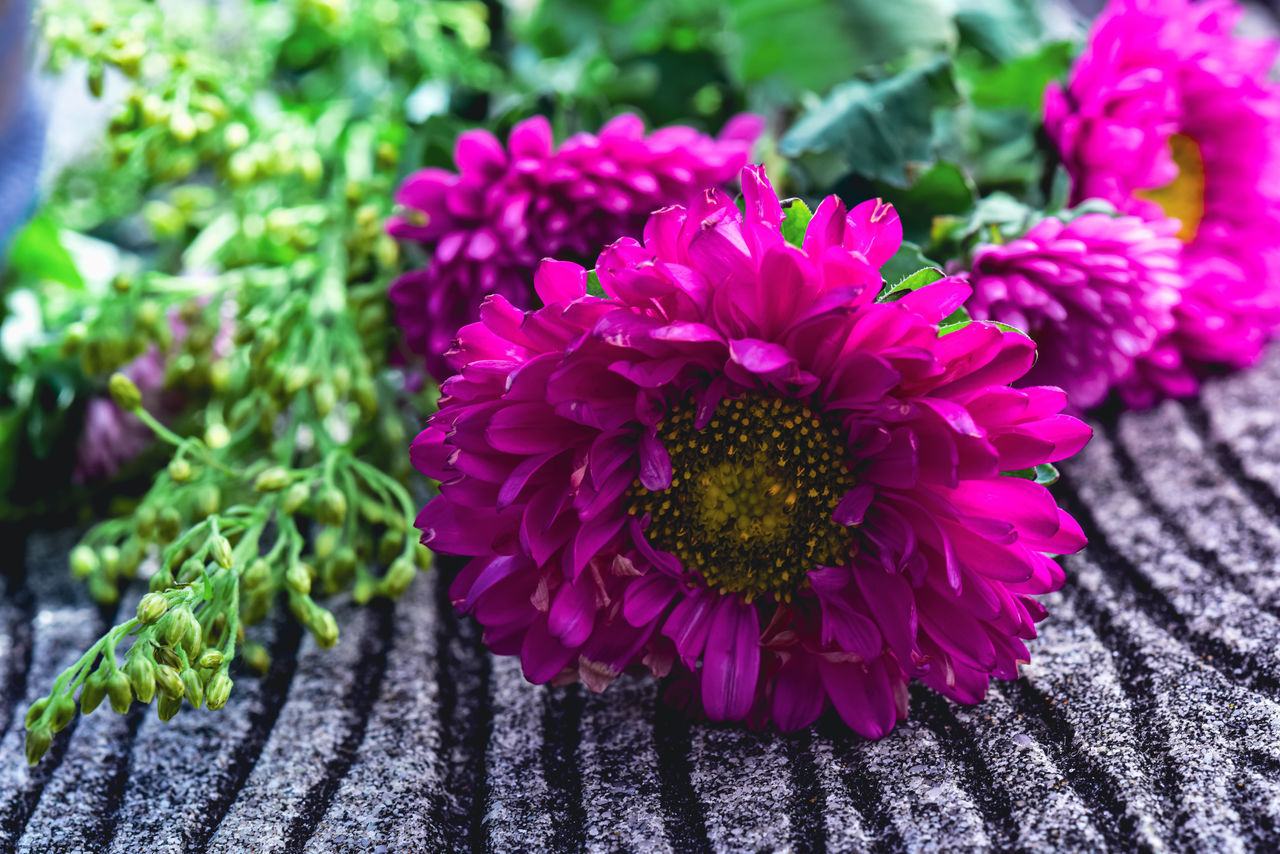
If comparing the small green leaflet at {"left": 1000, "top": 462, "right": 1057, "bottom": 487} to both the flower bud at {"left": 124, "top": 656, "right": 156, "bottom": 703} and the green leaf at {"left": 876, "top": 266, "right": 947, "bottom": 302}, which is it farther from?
the flower bud at {"left": 124, "top": 656, "right": 156, "bottom": 703}

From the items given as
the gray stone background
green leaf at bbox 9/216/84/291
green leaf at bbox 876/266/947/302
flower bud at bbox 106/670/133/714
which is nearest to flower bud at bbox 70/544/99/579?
the gray stone background

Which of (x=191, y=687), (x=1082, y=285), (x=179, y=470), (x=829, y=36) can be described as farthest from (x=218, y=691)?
(x=829, y=36)

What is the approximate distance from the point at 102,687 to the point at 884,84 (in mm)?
444

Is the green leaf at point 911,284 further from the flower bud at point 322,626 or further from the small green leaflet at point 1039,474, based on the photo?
the flower bud at point 322,626

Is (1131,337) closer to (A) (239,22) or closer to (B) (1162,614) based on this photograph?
(B) (1162,614)

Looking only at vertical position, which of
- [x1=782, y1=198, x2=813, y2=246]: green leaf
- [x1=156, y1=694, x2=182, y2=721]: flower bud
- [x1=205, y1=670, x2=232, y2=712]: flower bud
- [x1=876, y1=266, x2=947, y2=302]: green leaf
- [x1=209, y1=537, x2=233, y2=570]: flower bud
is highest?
[x1=782, y1=198, x2=813, y2=246]: green leaf

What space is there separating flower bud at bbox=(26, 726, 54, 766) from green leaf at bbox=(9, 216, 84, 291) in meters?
0.40

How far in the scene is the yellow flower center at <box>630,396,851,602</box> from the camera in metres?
0.36

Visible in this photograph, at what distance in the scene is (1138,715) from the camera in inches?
14.4

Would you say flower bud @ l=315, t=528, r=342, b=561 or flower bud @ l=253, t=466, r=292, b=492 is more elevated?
flower bud @ l=253, t=466, r=292, b=492

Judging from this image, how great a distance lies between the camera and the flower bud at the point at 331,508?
431 millimetres

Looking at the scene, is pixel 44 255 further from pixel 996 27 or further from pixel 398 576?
pixel 996 27

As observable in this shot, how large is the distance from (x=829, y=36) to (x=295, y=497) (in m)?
0.40

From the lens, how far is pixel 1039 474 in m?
0.36
